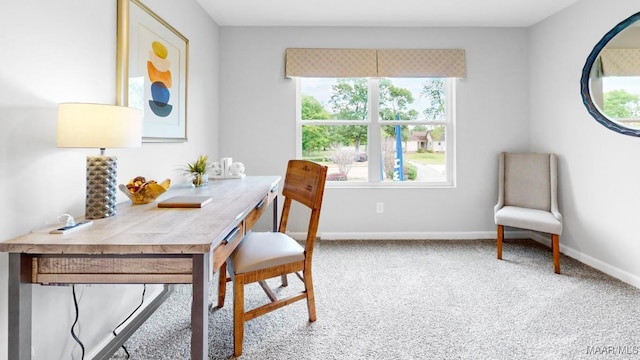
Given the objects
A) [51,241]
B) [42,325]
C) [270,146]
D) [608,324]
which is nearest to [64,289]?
[42,325]

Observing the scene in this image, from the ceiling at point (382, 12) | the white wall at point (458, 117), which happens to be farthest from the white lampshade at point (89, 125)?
the white wall at point (458, 117)

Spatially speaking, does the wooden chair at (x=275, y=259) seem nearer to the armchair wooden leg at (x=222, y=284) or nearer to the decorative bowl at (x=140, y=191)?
the armchair wooden leg at (x=222, y=284)

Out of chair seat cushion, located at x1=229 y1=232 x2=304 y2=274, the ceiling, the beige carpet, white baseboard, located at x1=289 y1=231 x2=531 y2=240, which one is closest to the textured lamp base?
the beige carpet

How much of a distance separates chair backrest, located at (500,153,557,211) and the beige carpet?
60 centimetres

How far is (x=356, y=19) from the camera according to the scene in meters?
3.25

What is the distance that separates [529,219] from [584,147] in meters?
0.80

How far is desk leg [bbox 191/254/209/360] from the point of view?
102 cm

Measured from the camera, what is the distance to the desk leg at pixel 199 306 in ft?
3.36

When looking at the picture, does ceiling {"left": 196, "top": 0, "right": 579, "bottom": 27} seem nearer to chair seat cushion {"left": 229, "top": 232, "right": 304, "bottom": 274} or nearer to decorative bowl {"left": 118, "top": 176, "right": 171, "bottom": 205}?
decorative bowl {"left": 118, "top": 176, "right": 171, "bottom": 205}

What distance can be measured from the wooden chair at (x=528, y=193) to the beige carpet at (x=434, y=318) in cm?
37

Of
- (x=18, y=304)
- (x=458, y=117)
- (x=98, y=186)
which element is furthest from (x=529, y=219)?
(x=18, y=304)

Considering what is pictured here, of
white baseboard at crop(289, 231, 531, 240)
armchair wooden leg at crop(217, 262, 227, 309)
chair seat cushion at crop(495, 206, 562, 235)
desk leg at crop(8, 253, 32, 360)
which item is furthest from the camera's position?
white baseboard at crop(289, 231, 531, 240)

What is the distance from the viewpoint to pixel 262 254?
1670 millimetres

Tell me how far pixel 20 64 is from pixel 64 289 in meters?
0.93
